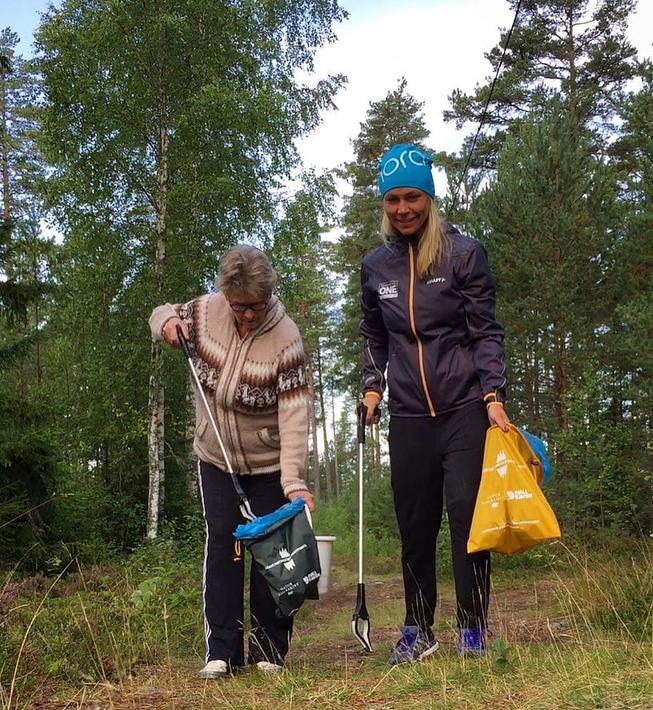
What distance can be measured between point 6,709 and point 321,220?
10.3m

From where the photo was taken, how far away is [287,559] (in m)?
2.86

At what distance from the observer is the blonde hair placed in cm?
312

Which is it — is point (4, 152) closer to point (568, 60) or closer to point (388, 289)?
point (568, 60)

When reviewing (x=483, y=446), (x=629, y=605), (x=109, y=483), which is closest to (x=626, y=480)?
(x=629, y=605)

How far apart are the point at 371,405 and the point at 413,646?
3.35 ft

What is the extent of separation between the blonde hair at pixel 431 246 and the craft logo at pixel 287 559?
1.22m

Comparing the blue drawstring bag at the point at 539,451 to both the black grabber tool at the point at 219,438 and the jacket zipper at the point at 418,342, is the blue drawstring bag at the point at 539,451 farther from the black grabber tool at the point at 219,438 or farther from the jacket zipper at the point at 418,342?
the black grabber tool at the point at 219,438

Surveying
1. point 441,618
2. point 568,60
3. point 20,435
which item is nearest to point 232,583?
point 441,618

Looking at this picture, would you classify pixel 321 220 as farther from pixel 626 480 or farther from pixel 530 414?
pixel 626 480

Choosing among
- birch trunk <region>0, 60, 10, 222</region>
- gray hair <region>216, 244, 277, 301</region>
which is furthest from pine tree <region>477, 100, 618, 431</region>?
birch trunk <region>0, 60, 10, 222</region>

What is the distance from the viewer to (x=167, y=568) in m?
7.30

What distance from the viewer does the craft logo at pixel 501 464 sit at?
2.84 m

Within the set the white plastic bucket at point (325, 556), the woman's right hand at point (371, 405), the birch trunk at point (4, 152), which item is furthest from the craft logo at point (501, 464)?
the birch trunk at point (4, 152)

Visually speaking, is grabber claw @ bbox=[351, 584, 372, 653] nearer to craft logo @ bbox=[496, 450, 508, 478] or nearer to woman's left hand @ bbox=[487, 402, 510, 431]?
craft logo @ bbox=[496, 450, 508, 478]
